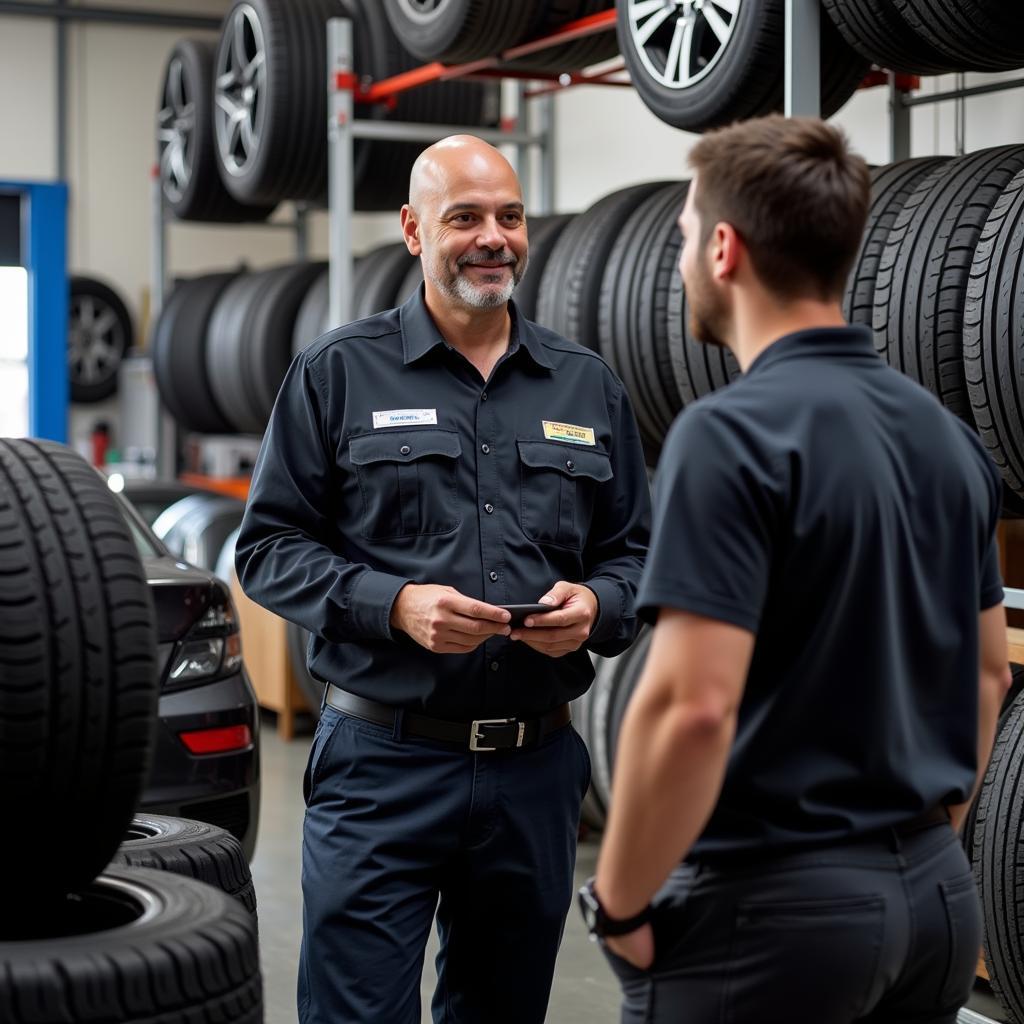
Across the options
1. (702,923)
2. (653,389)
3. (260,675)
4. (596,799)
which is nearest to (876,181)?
(653,389)

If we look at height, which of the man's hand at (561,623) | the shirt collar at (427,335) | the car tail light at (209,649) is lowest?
the car tail light at (209,649)

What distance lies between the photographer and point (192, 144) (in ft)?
29.8

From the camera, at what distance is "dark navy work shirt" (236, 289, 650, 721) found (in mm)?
2561

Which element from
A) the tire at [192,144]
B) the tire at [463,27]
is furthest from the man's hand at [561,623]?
the tire at [192,144]

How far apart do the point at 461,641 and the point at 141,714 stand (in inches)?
20.7

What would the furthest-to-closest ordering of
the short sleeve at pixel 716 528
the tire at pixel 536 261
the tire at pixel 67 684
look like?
the tire at pixel 536 261 → the tire at pixel 67 684 → the short sleeve at pixel 716 528

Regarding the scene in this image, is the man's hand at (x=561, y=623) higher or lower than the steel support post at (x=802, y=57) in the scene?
lower

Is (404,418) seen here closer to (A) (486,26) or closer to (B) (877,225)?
(B) (877,225)

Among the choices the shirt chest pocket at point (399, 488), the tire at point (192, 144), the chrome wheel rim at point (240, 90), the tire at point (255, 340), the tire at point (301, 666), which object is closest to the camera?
the shirt chest pocket at point (399, 488)

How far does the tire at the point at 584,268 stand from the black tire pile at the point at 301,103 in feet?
7.12

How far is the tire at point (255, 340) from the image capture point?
825 centimetres

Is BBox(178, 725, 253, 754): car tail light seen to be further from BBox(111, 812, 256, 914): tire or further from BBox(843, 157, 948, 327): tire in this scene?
BBox(843, 157, 948, 327): tire

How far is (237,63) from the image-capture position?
25.6 ft

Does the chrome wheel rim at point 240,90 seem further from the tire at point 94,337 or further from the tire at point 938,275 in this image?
the tire at point 94,337
